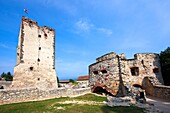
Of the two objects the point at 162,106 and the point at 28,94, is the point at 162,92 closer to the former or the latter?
the point at 162,106

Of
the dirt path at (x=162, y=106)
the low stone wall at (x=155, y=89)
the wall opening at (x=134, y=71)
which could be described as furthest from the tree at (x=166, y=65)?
the dirt path at (x=162, y=106)

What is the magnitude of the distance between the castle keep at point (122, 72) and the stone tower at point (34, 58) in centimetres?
623

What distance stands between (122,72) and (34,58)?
11.1m

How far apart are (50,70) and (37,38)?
15.9 ft

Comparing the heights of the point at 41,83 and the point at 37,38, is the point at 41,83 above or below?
below

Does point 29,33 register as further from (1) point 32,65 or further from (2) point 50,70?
(2) point 50,70

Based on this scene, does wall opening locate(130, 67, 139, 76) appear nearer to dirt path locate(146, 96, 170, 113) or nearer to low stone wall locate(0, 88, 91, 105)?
dirt path locate(146, 96, 170, 113)

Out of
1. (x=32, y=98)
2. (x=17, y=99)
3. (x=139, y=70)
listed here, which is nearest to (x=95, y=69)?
Answer: (x=139, y=70)

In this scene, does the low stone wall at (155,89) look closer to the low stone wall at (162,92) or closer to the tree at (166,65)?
the low stone wall at (162,92)

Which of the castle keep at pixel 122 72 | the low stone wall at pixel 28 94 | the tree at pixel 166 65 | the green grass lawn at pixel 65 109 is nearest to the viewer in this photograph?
the green grass lawn at pixel 65 109

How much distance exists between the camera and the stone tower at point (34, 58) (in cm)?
1336

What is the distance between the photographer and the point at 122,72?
11.7 metres

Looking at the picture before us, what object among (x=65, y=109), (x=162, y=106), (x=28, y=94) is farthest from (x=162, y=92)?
(x=28, y=94)

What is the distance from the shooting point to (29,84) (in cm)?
1351
